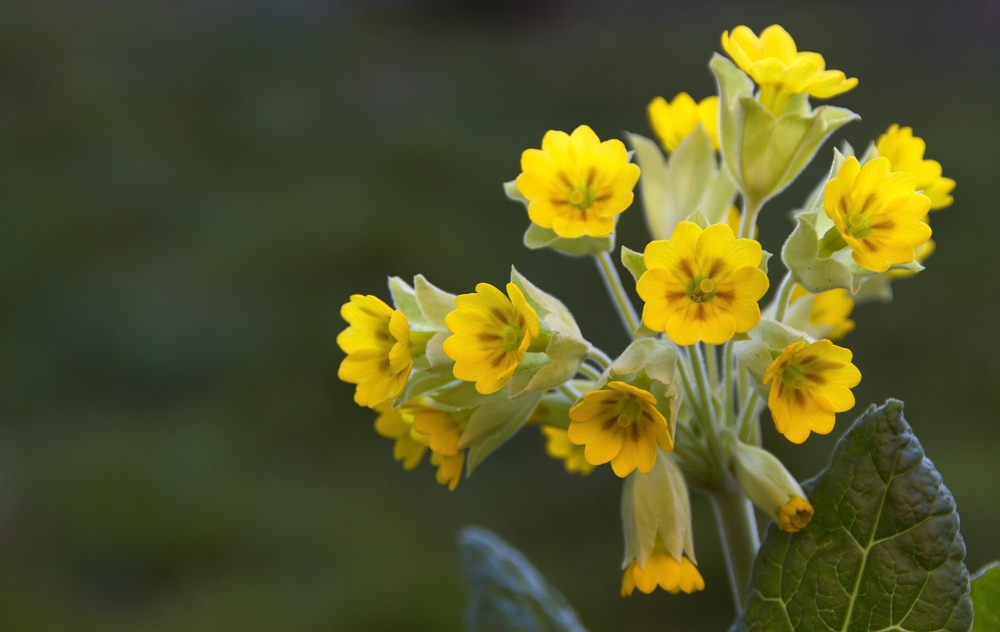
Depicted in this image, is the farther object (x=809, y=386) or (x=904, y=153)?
(x=904, y=153)

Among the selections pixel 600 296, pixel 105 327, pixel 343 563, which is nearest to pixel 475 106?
pixel 600 296

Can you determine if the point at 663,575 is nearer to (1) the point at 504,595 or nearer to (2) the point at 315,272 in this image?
(1) the point at 504,595


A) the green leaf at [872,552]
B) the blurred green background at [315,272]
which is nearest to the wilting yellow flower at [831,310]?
the green leaf at [872,552]

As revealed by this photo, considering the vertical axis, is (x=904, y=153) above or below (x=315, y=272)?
above

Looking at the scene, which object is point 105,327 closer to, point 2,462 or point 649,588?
point 2,462

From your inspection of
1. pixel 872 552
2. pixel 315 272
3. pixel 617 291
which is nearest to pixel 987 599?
pixel 872 552

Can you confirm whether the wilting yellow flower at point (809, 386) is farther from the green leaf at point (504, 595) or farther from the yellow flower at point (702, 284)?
the green leaf at point (504, 595)
